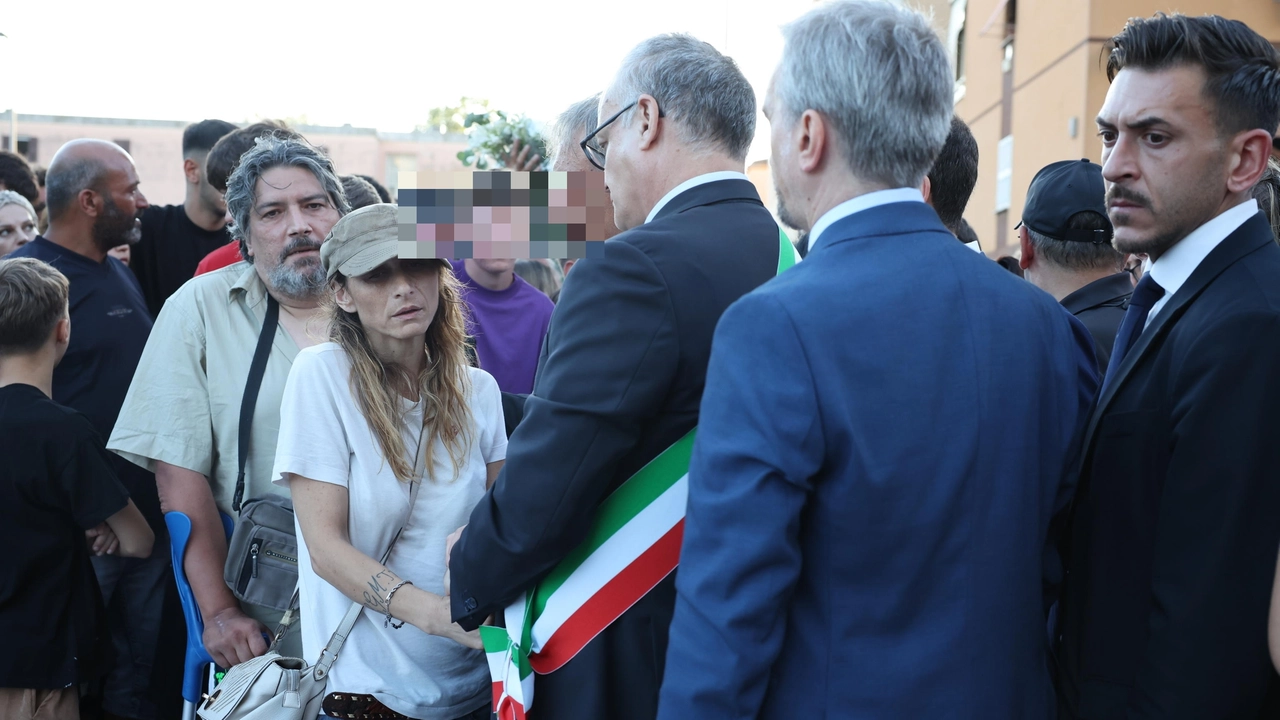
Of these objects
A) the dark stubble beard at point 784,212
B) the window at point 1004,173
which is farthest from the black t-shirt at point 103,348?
the window at point 1004,173

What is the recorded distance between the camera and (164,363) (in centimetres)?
286

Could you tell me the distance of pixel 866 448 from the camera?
143 centimetres

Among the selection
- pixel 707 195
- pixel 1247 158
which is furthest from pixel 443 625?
pixel 1247 158

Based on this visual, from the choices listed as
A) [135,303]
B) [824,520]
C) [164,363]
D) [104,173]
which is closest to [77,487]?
[164,363]

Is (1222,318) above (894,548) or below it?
above

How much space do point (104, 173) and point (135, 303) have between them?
2.10 feet

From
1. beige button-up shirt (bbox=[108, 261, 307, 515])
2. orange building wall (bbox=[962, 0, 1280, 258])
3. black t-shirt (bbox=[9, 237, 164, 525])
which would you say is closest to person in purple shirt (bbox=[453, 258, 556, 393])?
beige button-up shirt (bbox=[108, 261, 307, 515])

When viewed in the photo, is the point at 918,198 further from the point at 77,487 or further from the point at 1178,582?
the point at 77,487

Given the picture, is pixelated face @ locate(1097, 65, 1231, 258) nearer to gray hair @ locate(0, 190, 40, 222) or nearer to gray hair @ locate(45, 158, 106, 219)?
gray hair @ locate(45, 158, 106, 219)

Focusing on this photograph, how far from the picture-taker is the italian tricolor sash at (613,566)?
6.02 ft

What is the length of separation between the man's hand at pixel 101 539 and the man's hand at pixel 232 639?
2.80ft

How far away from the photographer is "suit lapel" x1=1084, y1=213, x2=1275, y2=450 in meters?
1.78

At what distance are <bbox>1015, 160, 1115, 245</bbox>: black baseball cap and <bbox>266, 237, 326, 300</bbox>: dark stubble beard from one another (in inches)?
84.8

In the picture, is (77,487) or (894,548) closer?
(894,548)
